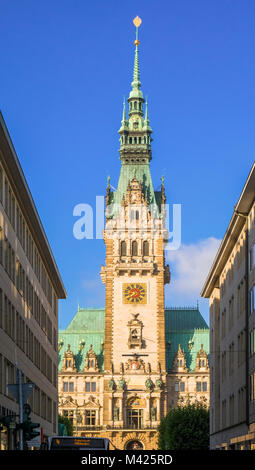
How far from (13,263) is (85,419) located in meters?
121

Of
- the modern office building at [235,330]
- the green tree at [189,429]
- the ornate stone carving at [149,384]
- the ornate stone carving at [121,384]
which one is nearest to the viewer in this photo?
the modern office building at [235,330]

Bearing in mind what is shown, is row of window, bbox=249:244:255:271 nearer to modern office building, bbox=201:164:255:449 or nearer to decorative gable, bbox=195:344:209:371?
modern office building, bbox=201:164:255:449

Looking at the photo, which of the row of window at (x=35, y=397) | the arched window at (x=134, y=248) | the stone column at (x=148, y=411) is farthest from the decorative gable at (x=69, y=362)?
the row of window at (x=35, y=397)

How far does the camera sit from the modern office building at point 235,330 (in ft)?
204

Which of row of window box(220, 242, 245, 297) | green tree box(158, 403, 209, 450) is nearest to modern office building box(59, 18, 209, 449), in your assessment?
green tree box(158, 403, 209, 450)

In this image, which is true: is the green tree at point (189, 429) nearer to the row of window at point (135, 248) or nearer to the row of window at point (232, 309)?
the row of window at point (135, 248)

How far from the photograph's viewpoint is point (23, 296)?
203 ft

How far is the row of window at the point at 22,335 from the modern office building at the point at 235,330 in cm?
1468

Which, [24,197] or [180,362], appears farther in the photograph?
[180,362]

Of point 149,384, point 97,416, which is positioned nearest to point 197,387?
point 149,384

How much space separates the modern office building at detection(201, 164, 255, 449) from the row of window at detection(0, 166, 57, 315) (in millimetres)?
14107

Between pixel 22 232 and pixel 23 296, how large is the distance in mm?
4202

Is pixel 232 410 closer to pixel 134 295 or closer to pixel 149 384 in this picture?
pixel 149 384
